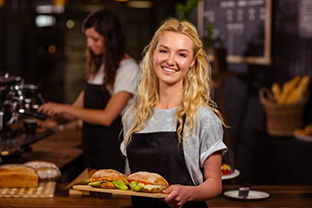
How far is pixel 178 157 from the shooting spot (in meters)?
2.55

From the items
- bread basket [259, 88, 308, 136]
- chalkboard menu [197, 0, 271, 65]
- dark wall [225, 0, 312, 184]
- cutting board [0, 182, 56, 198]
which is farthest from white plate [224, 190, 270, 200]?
chalkboard menu [197, 0, 271, 65]

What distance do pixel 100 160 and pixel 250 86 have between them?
2868 millimetres

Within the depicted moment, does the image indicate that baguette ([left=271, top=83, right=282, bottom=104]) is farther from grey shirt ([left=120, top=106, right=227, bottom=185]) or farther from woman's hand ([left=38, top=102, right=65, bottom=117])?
grey shirt ([left=120, top=106, right=227, bottom=185])

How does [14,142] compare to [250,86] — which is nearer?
[14,142]

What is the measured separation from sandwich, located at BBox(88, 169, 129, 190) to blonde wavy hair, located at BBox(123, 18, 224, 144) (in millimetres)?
177

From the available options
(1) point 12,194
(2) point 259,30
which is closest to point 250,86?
(2) point 259,30

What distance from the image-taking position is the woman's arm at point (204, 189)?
2334 mm

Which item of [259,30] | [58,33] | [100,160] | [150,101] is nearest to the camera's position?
[150,101]

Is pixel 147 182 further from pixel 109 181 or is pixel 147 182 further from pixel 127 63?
pixel 127 63

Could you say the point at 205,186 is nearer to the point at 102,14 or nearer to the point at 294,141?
the point at 102,14

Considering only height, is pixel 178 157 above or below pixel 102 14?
below

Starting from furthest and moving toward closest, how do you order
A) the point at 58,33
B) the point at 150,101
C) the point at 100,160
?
the point at 58,33 → the point at 100,160 → the point at 150,101

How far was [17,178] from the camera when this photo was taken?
317 centimetres

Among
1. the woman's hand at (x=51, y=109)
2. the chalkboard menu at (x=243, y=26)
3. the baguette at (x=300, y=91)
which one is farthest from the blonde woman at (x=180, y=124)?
the chalkboard menu at (x=243, y=26)
